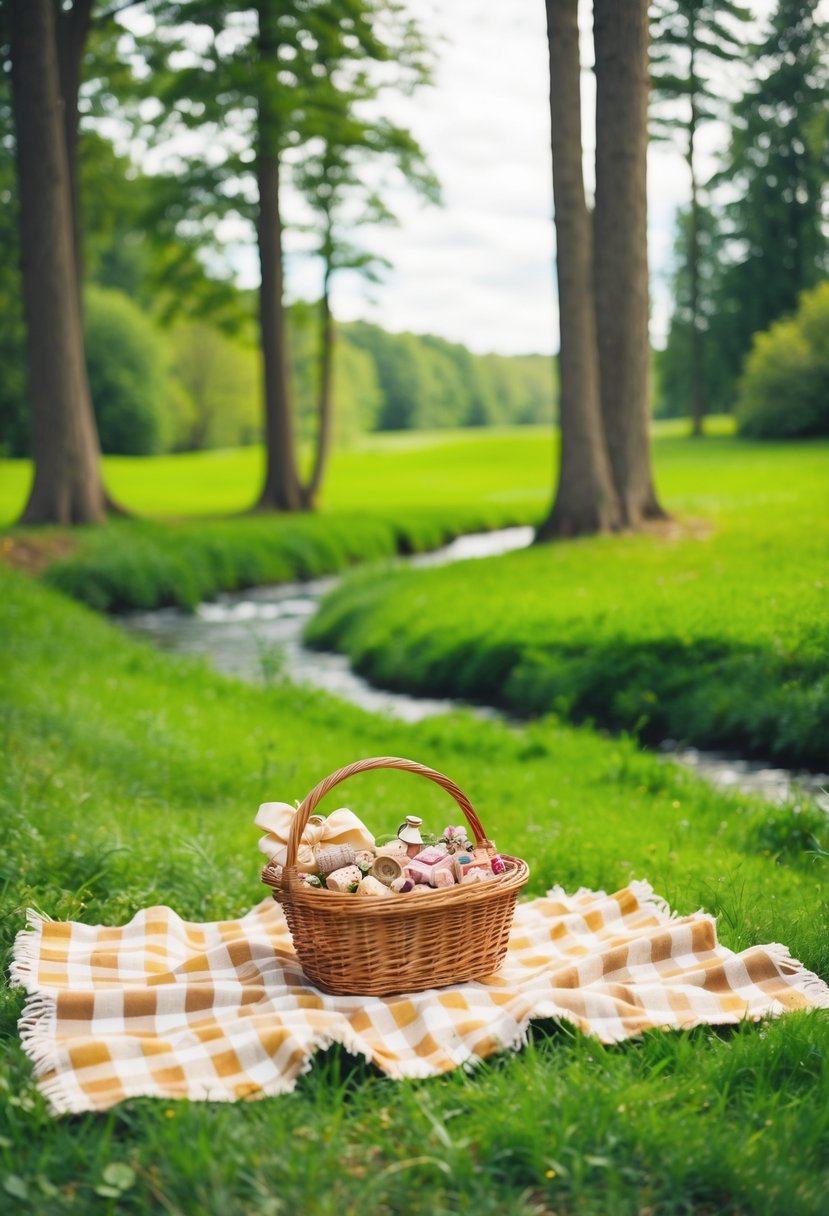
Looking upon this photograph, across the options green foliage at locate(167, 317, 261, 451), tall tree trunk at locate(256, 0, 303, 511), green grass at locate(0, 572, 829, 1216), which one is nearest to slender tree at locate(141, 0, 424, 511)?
tall tree trunk at locate(256, 0, 303, 511)

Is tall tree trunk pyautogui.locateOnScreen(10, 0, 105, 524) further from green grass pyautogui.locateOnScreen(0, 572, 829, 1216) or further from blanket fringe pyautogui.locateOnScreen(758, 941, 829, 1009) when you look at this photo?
blanket fringe pyautogui.locateOnScreen(758, 941, 829, 1009)

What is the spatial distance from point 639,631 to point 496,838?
169 inches

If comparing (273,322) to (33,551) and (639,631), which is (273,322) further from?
(639,631)

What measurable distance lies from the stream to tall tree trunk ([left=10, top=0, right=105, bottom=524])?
9.71ft

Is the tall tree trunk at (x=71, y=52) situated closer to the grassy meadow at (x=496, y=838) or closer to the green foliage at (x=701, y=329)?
the grassy meadow at (x=496, y=838)

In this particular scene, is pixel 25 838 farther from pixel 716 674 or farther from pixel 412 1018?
pixel 716 674

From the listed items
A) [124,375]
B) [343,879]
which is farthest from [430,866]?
[124,375]

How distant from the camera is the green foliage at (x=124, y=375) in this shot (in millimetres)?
50875

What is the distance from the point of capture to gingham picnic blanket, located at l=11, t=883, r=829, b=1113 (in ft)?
10.6

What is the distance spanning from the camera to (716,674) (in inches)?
341

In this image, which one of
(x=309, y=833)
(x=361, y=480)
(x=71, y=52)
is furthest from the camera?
(x=361, y=480)

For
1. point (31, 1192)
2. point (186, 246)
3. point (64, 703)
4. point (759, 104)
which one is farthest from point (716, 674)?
point (759, 104)

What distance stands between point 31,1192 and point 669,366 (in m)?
53.1

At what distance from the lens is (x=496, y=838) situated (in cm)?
573
